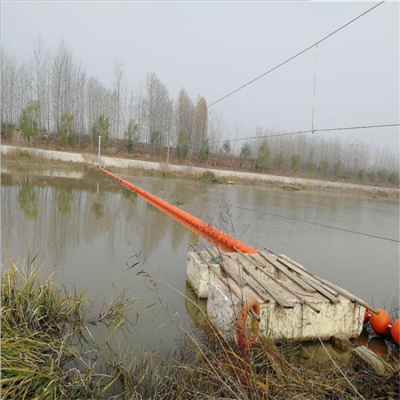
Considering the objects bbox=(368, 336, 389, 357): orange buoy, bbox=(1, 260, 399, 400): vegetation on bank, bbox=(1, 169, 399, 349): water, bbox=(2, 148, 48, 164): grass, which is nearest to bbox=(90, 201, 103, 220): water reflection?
bbox=(1, 169, 399, 349): water

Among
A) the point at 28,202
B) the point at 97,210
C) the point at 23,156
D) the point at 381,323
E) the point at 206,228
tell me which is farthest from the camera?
the point at 23,156

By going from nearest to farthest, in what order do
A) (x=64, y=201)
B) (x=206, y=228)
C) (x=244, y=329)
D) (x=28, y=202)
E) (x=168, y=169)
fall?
(x=244, y=329) → (x=206, y=228) → (x=28, y=202) → (x=64, y=201) → (x=168, y=169)

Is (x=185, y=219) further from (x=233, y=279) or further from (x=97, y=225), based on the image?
(x=233, y=279)

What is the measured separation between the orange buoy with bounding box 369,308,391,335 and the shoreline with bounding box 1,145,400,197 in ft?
70.0

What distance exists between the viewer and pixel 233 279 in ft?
10.7

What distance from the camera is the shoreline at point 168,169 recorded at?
2162 cm

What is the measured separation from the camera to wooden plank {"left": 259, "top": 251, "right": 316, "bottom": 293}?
10.7 ft

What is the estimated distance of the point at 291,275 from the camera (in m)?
3.62

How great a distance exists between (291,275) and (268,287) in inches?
25.1

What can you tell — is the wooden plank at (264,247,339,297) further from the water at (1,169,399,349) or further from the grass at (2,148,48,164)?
the grass at (2,148,48,164)

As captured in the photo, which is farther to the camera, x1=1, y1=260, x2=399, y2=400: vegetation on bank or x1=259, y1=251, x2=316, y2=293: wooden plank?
x1=259, y1=251, x2=316, y2=293: wooden plank

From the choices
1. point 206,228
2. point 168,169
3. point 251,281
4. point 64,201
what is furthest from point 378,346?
point 168,169

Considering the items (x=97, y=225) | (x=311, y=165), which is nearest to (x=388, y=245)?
(x=97, y=225)

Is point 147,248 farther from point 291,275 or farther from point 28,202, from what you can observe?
point 28,202
